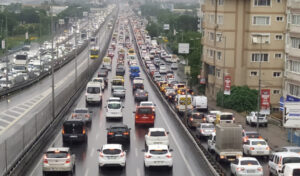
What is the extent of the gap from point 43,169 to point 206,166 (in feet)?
31.9

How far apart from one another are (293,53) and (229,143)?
114 ft

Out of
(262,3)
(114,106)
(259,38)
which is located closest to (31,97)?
(114,106)

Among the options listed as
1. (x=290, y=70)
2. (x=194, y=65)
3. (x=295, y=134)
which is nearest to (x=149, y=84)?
(x=194, y=65)

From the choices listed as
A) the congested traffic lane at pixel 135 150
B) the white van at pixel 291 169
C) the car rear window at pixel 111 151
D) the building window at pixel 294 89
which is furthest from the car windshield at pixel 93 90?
the white van at pixel 291 169

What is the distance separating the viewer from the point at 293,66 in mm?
70562

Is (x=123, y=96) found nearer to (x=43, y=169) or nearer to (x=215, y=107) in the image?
(x=215, y=107)

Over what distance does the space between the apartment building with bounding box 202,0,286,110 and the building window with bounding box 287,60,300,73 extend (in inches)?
241

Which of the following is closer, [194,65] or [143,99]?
[143,99]

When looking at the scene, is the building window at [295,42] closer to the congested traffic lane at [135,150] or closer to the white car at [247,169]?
the congested traffic lane at [135,150]

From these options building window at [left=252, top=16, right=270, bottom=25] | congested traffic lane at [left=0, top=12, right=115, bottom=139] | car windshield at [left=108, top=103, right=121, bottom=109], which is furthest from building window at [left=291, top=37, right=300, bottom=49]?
congested traffic lane at [left=0, top=12, right=115, bottom=139]

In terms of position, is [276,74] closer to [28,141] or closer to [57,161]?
[28,141]

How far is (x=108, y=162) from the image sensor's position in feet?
114

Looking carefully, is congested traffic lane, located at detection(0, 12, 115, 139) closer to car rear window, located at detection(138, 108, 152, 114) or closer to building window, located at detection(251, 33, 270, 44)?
car rear window, located at detection(138, 108, 152, 114)

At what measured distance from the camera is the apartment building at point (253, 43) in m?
77.6
